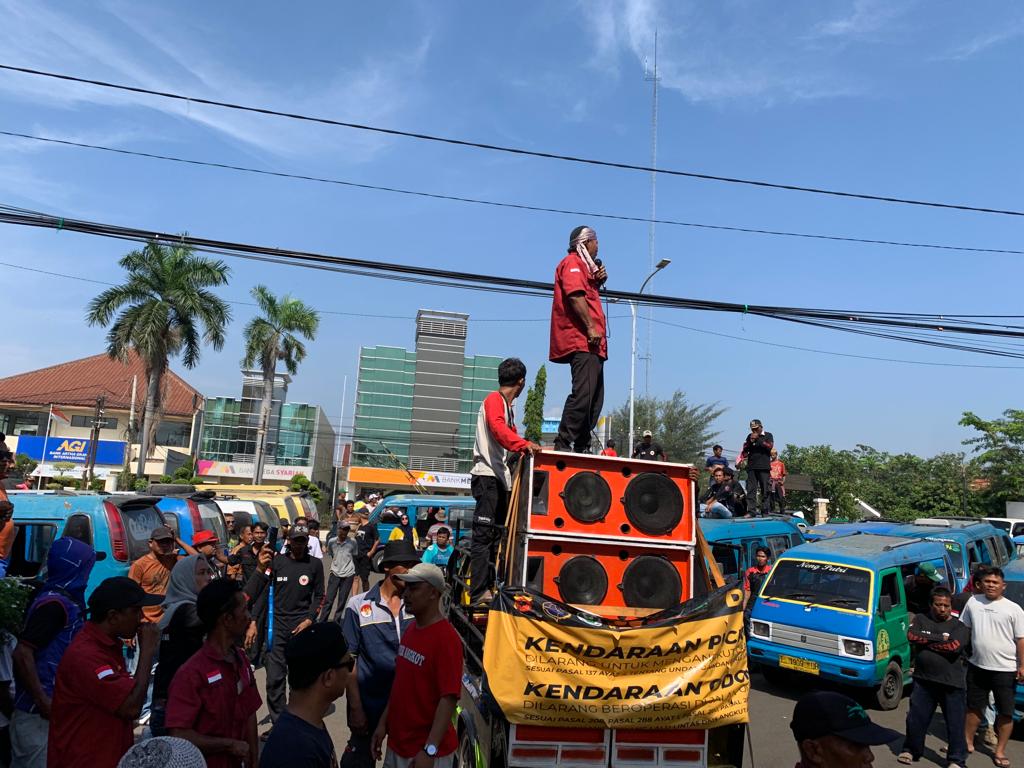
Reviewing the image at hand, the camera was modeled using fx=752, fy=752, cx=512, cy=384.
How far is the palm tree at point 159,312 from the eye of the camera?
34656mm

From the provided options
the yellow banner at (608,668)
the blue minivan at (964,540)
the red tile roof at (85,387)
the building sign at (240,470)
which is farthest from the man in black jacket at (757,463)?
the red tile roof at (85,387)

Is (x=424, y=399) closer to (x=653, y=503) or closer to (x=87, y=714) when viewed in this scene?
(x=653, y=503)

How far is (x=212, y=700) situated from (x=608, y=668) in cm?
216

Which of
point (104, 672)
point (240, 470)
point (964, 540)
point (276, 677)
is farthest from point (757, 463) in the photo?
point (240, 470)

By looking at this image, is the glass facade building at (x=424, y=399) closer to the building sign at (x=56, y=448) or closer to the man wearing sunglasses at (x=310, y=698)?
the building sign at (x=56, y=448)

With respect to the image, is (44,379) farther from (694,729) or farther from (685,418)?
(694,729)

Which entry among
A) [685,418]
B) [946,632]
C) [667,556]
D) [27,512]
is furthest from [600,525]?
[685,418]

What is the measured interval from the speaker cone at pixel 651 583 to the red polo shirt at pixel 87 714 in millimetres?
3263

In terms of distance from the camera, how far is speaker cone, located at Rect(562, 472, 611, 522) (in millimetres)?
5430

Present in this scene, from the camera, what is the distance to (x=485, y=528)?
→ 6035 mm

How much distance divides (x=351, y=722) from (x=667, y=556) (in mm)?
2560

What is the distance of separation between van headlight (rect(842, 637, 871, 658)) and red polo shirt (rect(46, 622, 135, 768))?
8341 millimetres

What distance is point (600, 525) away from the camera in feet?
17.9

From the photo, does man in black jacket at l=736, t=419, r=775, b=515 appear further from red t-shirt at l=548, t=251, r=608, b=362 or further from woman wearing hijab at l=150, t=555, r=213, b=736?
woman wearing hijab at l=150, t=555, r=213, b=736
